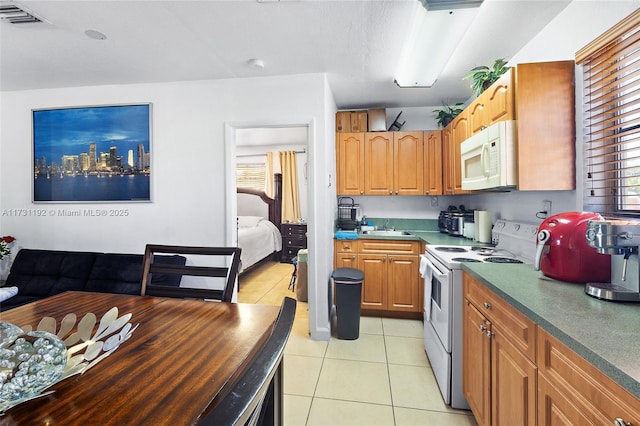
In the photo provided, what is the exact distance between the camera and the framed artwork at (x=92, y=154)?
109 inches

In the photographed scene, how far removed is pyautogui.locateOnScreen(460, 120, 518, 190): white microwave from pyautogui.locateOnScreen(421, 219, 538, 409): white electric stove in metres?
0.46

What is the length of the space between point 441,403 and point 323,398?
0.77m

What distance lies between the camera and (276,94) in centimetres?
259

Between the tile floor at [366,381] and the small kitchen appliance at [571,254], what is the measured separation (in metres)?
1.07

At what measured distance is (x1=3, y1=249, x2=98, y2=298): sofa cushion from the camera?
256 centimetres

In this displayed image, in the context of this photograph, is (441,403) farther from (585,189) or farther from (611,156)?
(611,156)

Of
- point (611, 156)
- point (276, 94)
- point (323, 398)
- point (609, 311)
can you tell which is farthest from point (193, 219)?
point (611, 156)

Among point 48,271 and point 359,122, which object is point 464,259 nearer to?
point 359,122

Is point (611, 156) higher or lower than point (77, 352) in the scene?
higher

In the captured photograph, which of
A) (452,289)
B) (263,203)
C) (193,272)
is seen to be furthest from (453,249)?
(263,203)

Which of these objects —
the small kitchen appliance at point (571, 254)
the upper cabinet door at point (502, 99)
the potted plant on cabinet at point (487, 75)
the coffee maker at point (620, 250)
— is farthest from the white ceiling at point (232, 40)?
the coffee maker at point (620, 250)

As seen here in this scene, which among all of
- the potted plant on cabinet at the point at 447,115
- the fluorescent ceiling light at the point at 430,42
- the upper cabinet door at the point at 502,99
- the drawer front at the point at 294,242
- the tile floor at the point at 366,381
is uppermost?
the fluorescent ceiling light at the point at 430,42

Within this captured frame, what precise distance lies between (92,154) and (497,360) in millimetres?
3845

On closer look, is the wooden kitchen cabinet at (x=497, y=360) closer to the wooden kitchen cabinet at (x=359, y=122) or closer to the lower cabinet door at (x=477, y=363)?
the lower cabinet door at (x=477, y=363)
